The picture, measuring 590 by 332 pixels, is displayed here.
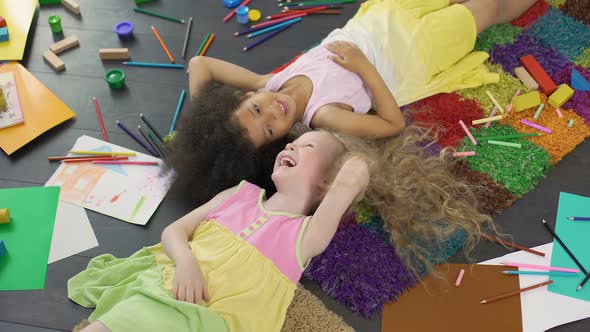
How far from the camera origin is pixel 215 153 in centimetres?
165

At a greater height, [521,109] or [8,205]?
[8,205]

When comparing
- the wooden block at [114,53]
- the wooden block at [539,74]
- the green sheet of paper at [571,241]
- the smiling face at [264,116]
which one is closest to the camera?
the green sheet of paper at [571,241]

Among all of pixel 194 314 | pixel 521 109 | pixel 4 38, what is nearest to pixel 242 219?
pixel 194 314

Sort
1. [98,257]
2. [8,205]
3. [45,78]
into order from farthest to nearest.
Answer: [45,78] → [8,205] → [98,257]

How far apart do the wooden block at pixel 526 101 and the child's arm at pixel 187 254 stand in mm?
1024

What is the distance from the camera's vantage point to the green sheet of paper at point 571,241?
1550 millimetres

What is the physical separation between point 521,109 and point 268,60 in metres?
0.93

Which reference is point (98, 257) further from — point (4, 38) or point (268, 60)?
point (4, 38)

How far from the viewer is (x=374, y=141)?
1.83 meters

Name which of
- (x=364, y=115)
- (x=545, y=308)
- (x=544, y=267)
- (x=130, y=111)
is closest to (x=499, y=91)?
(x=364, y=115)

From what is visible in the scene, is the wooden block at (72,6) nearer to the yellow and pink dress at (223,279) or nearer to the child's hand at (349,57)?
the child's hand at (349,57)

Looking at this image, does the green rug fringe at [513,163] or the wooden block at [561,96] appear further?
the wooden block at [561,96]

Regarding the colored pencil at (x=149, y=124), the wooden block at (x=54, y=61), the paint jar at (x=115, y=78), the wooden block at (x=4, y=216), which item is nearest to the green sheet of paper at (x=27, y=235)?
the wooden block at (x=4, y=216)

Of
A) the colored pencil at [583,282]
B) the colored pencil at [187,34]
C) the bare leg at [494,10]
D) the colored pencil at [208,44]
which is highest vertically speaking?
the colored pencil at [187,34]
